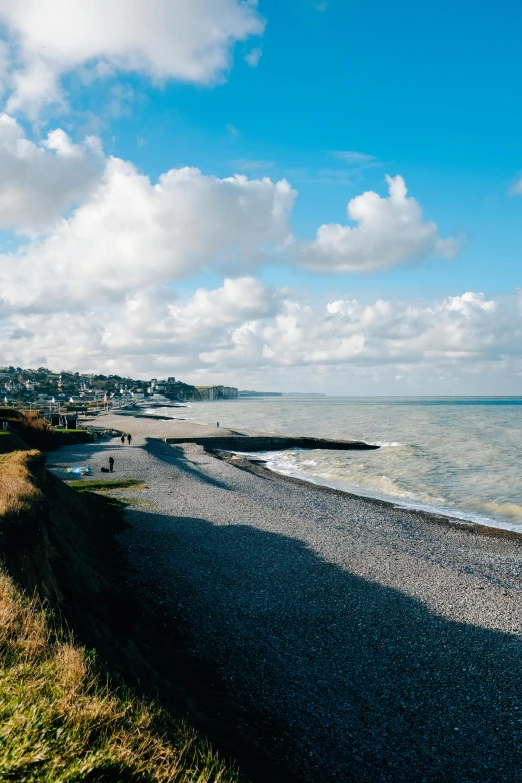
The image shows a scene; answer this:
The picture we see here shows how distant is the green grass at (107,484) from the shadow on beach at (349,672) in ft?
45.8

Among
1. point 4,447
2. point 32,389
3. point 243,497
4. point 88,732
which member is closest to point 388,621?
point 88,732

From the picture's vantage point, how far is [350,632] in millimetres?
12031

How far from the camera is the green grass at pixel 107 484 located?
1132 inches

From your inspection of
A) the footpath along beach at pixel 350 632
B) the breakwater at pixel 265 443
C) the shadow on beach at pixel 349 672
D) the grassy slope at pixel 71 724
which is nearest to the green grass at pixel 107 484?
the footpath along beach at pixel 350 632

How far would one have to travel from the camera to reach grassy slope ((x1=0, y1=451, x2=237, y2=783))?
3.77 m

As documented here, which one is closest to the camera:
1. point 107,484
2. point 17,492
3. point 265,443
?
point 17,492

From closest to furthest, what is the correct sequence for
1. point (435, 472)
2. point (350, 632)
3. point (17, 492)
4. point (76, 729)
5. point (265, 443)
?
point (76, 729) < point (17, 492) < point (350, 632) < point (435, 472) < point (265, 443)

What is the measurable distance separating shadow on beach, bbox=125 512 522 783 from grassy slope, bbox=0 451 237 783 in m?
4.13

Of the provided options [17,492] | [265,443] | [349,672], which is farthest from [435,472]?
[17,492]

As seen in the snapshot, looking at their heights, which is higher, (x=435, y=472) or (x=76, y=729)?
(x=76, y=729)

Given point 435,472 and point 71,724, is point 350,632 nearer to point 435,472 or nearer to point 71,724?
point 71,724

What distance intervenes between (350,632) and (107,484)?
22.2 m

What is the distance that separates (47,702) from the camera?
4.39m

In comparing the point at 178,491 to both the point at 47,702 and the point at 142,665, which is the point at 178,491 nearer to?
the point at 142,665
